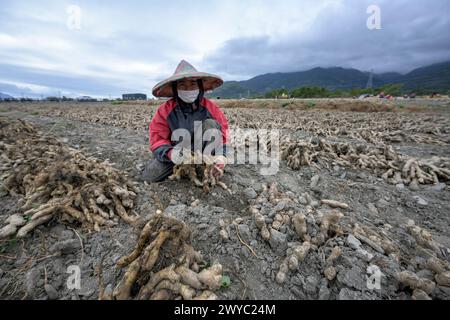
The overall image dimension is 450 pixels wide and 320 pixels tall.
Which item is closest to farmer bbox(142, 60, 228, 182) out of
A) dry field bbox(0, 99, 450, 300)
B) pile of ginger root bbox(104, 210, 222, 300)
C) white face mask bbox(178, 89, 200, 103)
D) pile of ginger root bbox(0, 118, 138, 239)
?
white face mask bbox(178, 89, 200, 103)

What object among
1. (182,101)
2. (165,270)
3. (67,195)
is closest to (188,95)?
(182,101)

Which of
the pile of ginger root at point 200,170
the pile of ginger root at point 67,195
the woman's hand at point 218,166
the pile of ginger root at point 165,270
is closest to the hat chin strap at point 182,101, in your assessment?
the pile of ginger root at point 200,170

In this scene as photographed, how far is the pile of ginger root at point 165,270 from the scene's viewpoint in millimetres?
1375

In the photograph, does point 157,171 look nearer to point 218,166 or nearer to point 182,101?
point 218,166

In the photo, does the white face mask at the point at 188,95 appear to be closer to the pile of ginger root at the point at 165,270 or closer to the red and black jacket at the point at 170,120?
the red and black jacket at the point at 170,120

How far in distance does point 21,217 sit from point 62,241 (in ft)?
1.96

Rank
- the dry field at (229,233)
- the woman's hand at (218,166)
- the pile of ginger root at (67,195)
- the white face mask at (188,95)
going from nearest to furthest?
the dry field at (229,233)
the pile of ginger root at (67,195)
the woman's hand at (218,166)
the white face mask at (188,95)

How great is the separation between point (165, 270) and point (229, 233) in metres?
0.72

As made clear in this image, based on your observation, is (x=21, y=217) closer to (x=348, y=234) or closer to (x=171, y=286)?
(x=171, y=286)

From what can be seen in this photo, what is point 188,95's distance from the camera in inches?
125

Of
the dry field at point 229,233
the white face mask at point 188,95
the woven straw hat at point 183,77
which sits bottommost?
the dry field at point 229,233

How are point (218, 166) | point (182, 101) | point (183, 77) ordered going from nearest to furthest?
point (183, 77) → point (218, 166) → point (182, 101)

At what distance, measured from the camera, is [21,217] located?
2.12 meters
